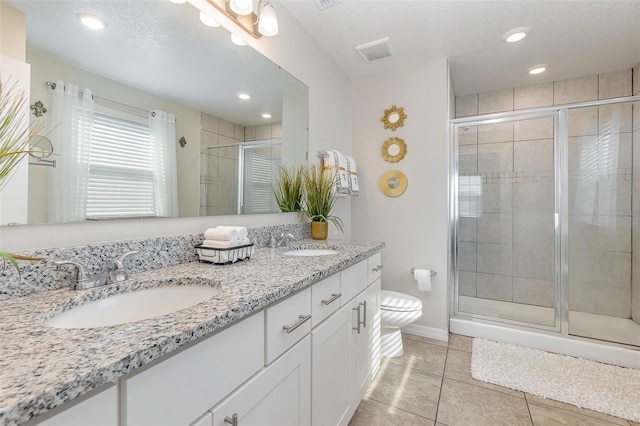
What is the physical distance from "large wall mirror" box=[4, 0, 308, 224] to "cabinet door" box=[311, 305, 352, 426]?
0.75m

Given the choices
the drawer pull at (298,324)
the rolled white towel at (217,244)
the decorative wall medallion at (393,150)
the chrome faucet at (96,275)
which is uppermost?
the decorative wall medallion at (393,150)

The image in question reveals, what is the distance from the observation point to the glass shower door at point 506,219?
2510 millimetres

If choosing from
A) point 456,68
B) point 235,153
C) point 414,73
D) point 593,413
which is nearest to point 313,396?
point 235,153

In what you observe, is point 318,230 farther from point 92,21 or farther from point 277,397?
point 92,21

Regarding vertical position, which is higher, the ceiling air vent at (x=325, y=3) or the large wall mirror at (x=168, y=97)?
the ceiling air vent at (x=325, y=3)

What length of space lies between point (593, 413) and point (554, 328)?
2.91ft

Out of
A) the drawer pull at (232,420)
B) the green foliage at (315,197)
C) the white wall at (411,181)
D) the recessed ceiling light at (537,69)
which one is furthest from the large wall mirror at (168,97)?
the recessed ceiling light at (537,69)

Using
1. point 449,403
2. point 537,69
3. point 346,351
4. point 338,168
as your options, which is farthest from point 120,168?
→ point 537,69

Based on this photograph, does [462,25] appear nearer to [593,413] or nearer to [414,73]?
[414,73]

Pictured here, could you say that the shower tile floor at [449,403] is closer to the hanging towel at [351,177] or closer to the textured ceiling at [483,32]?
the hanging towel at [351,177]

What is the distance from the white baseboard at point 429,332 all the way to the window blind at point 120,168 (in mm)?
2225

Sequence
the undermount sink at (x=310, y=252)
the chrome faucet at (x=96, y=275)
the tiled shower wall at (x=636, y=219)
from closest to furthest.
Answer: the chrome faucet at (x=96, y=275), the undermount sink at (x=310, y=252), the tiled shower wall at (x=636, y=219)

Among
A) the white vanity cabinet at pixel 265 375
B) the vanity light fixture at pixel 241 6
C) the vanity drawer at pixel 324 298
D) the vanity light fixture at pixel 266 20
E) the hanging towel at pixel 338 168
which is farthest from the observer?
the hanging towel at pixel 338 168

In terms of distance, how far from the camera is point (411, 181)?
2.47m
